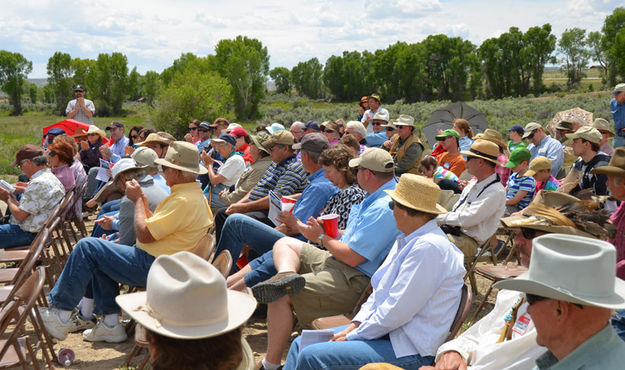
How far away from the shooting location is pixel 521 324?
2611 millimetres

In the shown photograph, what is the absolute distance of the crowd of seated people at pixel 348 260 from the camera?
1.81m

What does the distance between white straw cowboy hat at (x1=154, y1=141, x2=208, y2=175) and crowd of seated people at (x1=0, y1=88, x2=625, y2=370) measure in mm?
12

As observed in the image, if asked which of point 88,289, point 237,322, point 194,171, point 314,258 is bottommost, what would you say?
point 88,289

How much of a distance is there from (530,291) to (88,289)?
4028 mm

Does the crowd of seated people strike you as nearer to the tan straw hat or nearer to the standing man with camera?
the tan straw hat

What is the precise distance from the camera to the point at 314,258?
4090 mm

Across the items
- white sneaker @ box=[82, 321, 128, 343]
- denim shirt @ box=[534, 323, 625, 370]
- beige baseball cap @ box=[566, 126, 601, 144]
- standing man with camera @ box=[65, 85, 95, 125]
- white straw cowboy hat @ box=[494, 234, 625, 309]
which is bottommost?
white sneaker @ box=[82, 321, 128, 343]

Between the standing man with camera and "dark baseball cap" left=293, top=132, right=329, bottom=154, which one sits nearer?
"dark baseball cap" left=293, top=132, right=329, bottom=154

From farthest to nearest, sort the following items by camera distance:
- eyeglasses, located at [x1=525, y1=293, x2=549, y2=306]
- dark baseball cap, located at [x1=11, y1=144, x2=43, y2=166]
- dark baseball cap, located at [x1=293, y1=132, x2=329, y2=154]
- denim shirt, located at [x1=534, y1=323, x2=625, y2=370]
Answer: dark baseball cap, located at [x1=11, y1=144, x2=43, y2=166]
dark baseball cap, located at [x1=293, y1=132, x2=329, y2=154]
eyeglasses, located at [x1=525, y1=293, x2=549, y2=306]
denim shirt, located at [x1=534, y1=323, x2=625, y2=370]

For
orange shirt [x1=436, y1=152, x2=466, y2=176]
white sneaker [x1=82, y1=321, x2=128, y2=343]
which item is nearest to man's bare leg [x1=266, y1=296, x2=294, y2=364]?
white sneaker [x1=82, y1=321, x2=128, y2=343]

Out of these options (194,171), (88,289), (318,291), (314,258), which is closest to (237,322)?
(318,291)

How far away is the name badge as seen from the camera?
2586 millimetres

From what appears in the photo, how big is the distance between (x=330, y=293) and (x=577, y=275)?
207 cm

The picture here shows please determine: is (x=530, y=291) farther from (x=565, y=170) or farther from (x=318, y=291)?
(x=565, y=170)
